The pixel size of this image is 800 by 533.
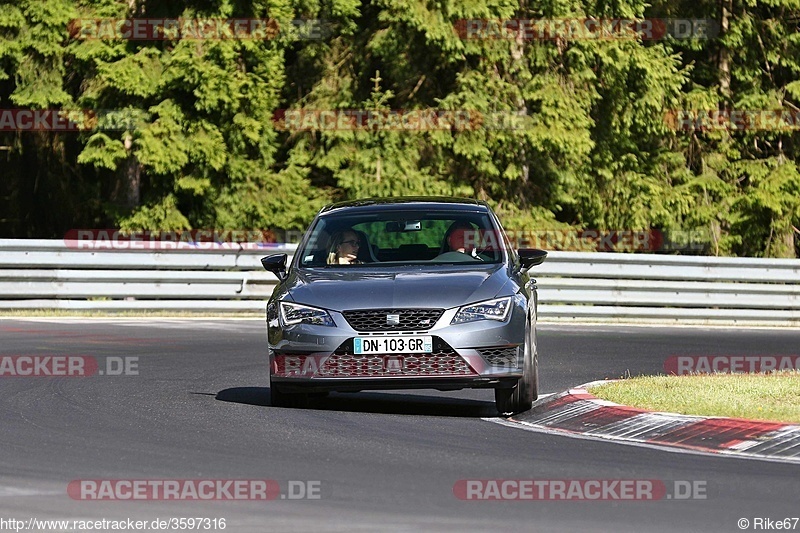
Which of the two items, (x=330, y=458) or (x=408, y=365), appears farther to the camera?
(x=408, y=365)

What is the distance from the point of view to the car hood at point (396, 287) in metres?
10.7

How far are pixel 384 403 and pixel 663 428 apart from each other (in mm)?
2635

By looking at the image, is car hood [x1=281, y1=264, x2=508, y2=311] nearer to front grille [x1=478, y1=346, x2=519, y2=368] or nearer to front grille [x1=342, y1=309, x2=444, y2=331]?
front grille [x1=342, y1=309, x2=444, y2=331]

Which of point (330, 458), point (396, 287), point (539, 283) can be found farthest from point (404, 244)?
point (539, 283)

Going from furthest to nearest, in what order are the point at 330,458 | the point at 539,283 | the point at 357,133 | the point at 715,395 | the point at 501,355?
the point at 357,133 → the point at 539,283 → the point at 715,395 → the point at 501,355 → the point at 330,458

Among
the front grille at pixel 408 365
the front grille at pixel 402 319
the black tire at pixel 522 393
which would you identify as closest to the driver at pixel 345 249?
the front grille at pixel 402 319

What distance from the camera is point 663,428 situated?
10125 millimetres

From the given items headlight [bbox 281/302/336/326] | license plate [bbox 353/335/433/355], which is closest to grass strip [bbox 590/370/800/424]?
license plate [bbox 353/335/433/355]

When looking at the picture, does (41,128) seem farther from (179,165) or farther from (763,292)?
(763,292)

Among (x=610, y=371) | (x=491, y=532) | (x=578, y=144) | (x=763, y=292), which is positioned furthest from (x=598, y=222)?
(x=491, y=532)

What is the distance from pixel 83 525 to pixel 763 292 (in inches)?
733

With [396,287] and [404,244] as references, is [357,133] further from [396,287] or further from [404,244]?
[396,287]

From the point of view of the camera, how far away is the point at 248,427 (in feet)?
33.2

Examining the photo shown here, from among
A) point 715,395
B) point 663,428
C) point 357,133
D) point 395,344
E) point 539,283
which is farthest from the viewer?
point 357,133
